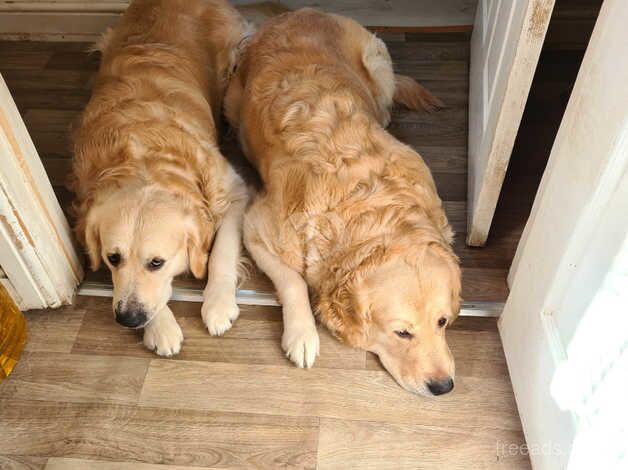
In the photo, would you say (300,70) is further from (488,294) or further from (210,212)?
(488,294)

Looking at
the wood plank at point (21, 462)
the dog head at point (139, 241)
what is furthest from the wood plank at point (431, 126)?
the wood plank at point (21, 462)

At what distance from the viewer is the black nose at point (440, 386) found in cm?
164

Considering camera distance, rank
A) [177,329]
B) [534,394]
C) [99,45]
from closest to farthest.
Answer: [534,394] < [177,329] < [99,45]

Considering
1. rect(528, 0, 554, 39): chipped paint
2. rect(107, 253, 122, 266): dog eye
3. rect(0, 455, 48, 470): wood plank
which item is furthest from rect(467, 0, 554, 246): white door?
rect(0, 455, 48, 470): wood plank

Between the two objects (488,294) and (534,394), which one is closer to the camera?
(534,394)

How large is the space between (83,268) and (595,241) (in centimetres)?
174

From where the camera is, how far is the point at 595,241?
1.25 metres

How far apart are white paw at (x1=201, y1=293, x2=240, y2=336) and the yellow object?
0.63m

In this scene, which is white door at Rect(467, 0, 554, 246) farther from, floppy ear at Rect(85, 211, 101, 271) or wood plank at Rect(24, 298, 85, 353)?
wood plank at Rect(24, 298, 85, 353)

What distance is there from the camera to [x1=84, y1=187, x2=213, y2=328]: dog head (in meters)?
1.73

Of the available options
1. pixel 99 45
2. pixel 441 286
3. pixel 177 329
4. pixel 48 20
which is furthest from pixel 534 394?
pixel 48 20

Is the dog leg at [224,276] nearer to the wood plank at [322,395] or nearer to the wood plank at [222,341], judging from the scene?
the wood plank at [222,341]

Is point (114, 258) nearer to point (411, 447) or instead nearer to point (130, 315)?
point (130, 315)

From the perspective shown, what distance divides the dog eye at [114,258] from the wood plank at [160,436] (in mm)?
450
